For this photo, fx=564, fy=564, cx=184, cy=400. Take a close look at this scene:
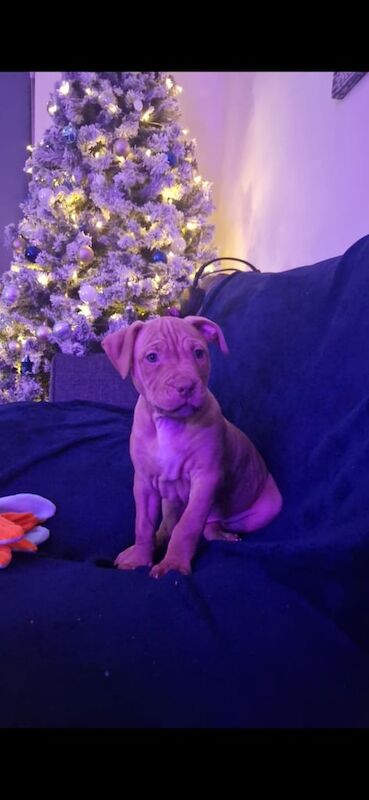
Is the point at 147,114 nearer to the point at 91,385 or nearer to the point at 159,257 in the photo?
the point at 159,257

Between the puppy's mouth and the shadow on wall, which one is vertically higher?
the shadow on wall

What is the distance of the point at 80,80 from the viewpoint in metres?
2.32

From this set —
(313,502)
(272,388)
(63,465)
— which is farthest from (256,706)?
(63,465)

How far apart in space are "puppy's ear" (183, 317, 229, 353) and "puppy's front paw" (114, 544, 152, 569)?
387mm

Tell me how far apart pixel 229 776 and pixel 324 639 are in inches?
8.1

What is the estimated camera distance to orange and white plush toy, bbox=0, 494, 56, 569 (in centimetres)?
91

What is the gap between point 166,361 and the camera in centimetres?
93

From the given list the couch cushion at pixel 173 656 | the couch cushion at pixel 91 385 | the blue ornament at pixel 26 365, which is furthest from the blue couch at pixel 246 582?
the blue ornament at pixel 26 365

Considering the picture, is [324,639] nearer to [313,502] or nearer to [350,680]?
[350,680]

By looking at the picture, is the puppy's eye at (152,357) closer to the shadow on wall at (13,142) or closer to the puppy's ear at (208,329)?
the puppy's ear at (208,329)

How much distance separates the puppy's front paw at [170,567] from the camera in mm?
887

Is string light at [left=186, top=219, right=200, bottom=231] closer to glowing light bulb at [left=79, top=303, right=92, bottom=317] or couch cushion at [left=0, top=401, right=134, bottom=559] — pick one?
glowing light bulb at [left=79, top=303, right=92, bottom=317]

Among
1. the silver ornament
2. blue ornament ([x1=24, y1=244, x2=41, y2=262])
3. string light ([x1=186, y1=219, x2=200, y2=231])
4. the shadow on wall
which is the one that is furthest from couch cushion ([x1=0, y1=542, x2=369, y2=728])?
the shadow on wall
